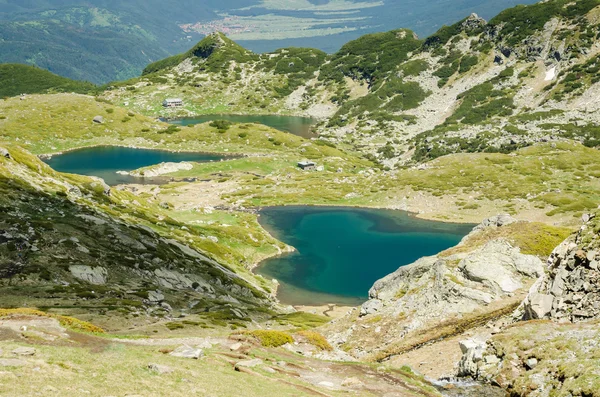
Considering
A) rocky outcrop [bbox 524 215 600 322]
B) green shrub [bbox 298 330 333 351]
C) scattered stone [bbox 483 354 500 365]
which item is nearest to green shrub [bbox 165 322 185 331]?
green shrub [bbox 298 330 333 351]

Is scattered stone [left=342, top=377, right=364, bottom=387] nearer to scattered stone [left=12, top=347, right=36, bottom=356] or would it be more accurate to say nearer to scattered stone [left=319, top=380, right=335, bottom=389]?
scattered stone [left=319, top=380, right=335, bottom=389]

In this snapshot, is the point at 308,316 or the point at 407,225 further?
the point at 407,225

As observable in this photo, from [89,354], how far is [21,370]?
17.9 ft

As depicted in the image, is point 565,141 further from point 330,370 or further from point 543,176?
point 330,370

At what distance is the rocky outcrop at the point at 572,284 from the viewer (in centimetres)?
3509

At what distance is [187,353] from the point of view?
31.5 metres

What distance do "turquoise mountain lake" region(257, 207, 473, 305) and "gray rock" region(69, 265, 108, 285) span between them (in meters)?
38.2

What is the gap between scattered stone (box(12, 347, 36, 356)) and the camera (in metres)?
25.1

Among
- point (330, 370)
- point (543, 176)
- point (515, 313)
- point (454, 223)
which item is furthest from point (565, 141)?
point (330, 370)

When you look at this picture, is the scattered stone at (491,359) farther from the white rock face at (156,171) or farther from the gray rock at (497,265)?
the white rock face at (156,171)

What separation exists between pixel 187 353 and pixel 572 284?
85.3 feet

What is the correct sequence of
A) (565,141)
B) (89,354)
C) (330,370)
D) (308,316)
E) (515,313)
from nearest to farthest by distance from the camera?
(89,354) < (330,370) < (515,313) < (308,316) < (565,141)

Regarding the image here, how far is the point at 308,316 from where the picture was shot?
7644 centimetres

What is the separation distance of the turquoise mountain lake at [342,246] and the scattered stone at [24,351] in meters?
67.4
